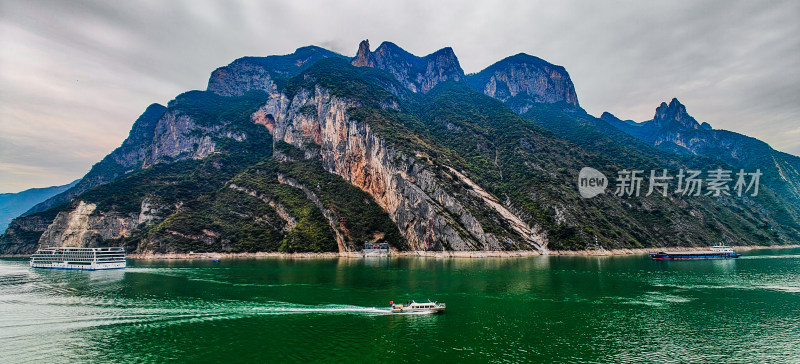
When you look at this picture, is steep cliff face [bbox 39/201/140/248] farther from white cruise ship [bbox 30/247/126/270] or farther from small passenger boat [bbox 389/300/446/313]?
small passenger boat [bbox 389/300/446/313]

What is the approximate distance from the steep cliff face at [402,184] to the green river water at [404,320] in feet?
160

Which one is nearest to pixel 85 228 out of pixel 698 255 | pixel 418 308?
pixel 418 308

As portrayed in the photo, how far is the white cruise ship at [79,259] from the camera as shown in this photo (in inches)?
3999

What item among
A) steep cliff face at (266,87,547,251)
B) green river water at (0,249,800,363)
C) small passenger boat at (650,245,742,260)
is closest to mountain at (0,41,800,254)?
steep cliff face at (266,87,547,251)

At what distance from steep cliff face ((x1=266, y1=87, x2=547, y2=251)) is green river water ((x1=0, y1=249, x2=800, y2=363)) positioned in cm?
4886


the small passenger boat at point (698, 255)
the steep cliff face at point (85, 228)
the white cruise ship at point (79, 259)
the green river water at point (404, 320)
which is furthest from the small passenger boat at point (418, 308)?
the steep cliff face at point (85, 228)

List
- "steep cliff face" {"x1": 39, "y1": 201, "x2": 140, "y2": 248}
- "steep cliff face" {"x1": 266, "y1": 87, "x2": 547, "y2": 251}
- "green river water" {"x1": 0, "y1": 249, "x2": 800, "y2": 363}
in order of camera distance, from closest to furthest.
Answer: "green river water" {"x1": 0, "y1": 249, "x2": 800, "y2": 363} < "steep cliff face" {"x1": 266, "y1": 87, "x2": 547, "y2": 251} < "steep cliff face" {"x1": 39, "y1": 201, "x2": 140, "y2": 248}

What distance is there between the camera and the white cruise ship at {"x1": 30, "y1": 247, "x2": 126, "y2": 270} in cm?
10156

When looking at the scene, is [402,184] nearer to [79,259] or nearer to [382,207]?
[382,207]

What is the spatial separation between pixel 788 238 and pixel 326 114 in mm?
230692

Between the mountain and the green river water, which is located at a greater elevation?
the mountain

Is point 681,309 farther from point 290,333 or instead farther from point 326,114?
point 326,114

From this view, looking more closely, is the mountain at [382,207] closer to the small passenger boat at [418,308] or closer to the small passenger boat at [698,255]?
the small passenger boat at [698,255]

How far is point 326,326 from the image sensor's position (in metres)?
40.4
